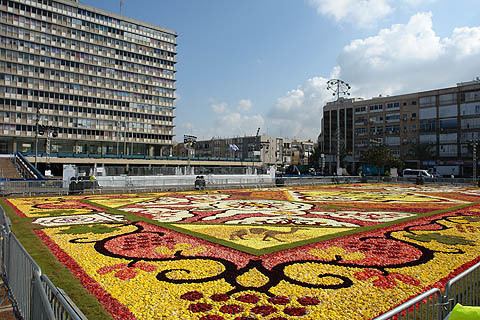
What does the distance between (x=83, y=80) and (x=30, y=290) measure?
88752 mm

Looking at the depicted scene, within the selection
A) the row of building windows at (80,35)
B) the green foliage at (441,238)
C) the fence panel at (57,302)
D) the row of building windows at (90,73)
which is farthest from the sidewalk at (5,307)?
the row of building windows at (80,35)

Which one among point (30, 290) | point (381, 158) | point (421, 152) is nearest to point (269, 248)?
point (30, 290)

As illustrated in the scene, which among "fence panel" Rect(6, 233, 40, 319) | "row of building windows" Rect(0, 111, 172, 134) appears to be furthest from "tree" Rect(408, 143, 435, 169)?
"fence panel" Rect(6, 233, 40, 319)

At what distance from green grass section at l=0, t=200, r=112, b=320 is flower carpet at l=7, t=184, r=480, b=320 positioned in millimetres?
170

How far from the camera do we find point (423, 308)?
4711mm

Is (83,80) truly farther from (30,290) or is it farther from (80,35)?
(30,290)

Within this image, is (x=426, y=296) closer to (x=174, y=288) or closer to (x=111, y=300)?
(x=174, y=288)

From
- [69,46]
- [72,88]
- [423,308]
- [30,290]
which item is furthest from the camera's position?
[72,88]

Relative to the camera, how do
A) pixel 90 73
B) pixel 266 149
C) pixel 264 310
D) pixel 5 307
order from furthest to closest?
pixel 266 149
pixel 90 73
pixel 5 307
pixel 264 310

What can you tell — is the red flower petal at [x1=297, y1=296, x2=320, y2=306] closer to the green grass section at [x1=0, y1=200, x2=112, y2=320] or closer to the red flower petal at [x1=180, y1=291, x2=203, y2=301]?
the red flower petal at [x1=180, y1=291, x2=203, y2=301]

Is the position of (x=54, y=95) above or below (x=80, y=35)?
below

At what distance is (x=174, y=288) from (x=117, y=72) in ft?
302

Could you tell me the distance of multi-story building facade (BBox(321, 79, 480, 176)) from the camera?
236 feet

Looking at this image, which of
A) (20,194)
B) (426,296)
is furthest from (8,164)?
(426,296)
